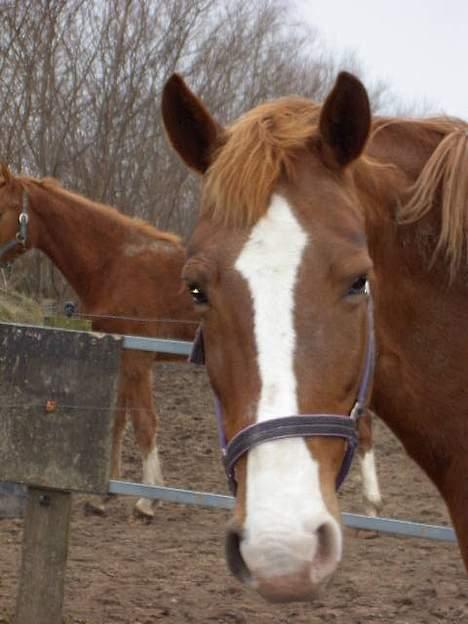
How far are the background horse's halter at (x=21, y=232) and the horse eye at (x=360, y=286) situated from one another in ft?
15.5

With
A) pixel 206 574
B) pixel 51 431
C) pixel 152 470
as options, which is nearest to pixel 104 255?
pixel 152 470

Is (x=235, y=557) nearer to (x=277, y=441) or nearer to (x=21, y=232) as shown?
(x=277, y=441)

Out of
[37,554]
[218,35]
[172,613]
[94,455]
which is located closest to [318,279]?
[94,455]

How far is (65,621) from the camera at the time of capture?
349 centimetres

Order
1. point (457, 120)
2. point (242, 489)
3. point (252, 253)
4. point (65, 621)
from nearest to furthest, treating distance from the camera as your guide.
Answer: point (242, 489)
point (252, 253)
point (457, 120)
point (65, 621)

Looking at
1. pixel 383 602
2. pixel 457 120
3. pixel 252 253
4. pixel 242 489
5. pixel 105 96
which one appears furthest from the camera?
pixel 105 96

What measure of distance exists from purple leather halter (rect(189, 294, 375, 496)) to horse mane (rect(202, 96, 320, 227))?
35cm

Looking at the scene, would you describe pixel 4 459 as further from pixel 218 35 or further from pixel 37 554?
pixel 218 35

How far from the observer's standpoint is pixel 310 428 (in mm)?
1569

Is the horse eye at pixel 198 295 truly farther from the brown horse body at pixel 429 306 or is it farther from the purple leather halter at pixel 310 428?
the brown horse body at pixel 429 306

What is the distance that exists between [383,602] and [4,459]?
1.90 m

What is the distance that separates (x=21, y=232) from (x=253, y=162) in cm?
455

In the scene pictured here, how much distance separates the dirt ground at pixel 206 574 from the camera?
3.63m

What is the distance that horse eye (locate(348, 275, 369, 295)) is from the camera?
171 centimetres
